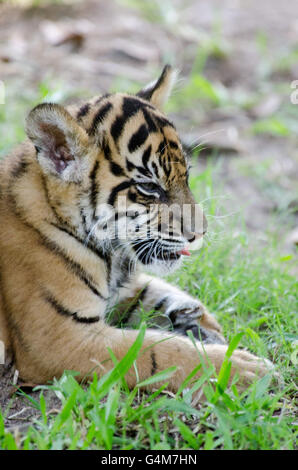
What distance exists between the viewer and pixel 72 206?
3.15 meters

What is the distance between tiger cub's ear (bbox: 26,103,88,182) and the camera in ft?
9.62

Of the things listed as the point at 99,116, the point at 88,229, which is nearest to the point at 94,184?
the point at 88,229

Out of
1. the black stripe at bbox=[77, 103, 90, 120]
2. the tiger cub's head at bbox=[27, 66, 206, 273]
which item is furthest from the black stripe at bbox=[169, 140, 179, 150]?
the black stripe at bbox=[77, 103, 90, 120]

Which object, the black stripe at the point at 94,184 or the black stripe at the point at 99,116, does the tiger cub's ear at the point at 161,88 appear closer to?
the black stripe at the point at 99,116

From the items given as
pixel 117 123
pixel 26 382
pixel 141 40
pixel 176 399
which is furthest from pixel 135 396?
pixel 141 40

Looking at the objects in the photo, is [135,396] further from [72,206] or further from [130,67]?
[130,67]

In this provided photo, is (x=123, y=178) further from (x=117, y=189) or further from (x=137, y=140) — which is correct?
(x=137, y=140)

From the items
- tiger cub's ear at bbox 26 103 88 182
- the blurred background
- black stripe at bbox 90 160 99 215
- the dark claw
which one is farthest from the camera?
the blurred background

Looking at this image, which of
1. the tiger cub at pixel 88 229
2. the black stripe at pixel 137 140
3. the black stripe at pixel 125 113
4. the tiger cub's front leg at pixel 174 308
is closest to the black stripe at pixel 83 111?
the tiger cub at pixel 88 229

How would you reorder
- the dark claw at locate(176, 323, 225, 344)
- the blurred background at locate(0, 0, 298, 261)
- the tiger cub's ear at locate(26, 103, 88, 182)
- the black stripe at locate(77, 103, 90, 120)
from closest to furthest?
1. the tiger cub's ear at locate(26, 103, 88, 182)
2. the black stripe at locate(77, 103, 90, 120)
3. the dark claw at locate(176, 323, 225, 344)
4. the blurred background at locate(0, 0, 298, 261)

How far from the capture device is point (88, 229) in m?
3.20

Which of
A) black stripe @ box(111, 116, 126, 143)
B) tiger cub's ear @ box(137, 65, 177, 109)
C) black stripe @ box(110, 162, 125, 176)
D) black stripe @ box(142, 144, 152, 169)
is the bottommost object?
black stripe @ box(110, 162, 125, 176)

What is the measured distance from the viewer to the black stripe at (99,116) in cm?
316

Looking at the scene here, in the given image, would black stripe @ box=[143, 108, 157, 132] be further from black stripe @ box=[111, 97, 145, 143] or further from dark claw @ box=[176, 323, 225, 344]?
dark claw @ box=[176, 323, 225, 344]
